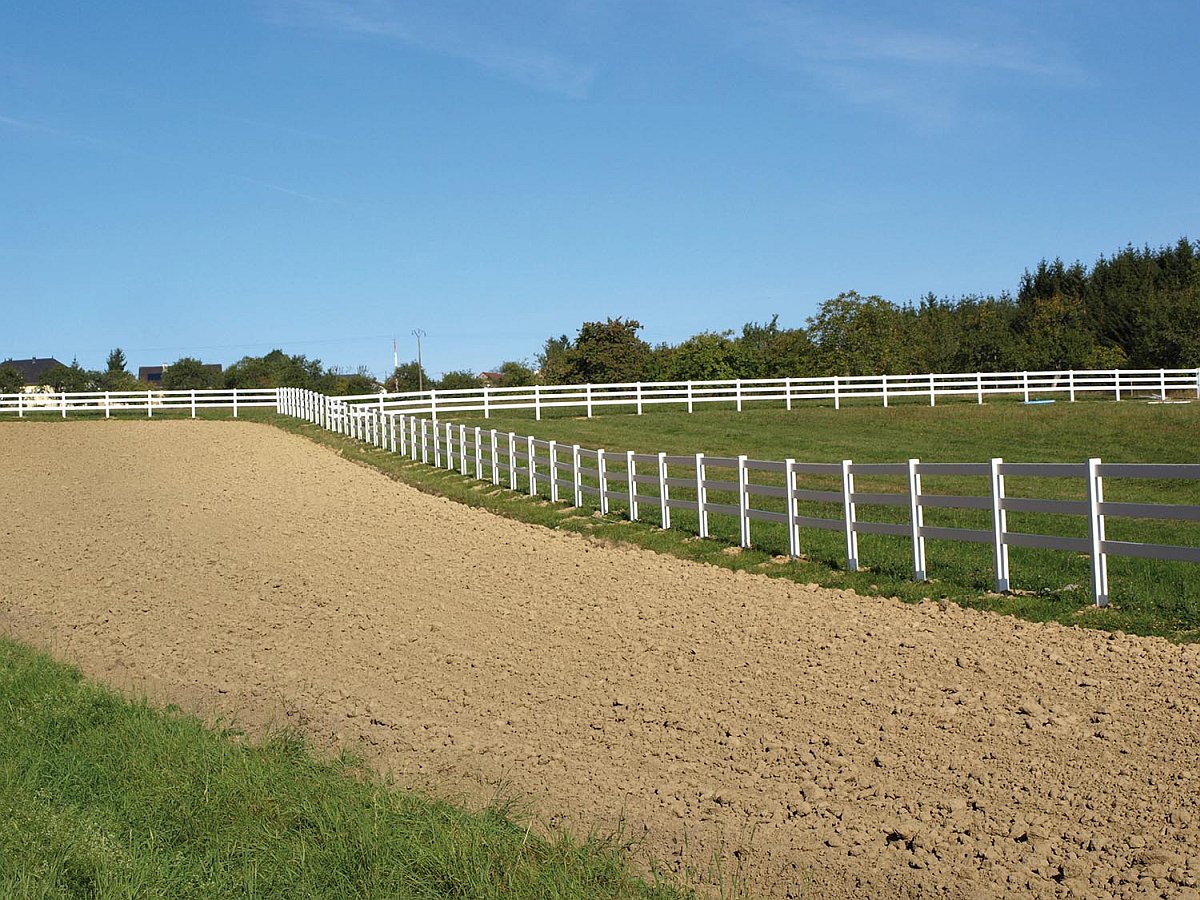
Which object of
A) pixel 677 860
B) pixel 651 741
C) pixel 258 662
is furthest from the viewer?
pixel 258 662

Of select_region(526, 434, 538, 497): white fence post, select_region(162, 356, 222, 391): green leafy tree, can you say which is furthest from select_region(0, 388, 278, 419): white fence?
select_region(162, 356, 222, 391): green leafy tree

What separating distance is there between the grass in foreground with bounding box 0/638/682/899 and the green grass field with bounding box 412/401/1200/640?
6.06 meters

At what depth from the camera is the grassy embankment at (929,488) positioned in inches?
457

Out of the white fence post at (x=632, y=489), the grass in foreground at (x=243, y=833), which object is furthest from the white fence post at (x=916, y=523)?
the grass in foreground at (x=243, y=833)

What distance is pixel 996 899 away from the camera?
530cm

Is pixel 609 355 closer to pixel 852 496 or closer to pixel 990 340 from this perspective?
pixel 990 340

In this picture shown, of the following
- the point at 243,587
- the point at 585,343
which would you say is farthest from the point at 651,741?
the point at 585,343

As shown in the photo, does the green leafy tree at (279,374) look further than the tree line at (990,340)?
Yes

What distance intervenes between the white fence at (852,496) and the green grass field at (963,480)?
26 centimetres

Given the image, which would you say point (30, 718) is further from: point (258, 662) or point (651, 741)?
point (651, 741)

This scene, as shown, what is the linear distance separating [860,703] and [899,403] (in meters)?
40.0

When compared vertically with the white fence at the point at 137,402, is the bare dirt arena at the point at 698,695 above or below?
below

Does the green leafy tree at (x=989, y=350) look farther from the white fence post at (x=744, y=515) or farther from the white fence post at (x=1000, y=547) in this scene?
the white fence post at (x=1000, y=547)

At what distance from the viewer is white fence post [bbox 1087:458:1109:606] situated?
35.3ft
